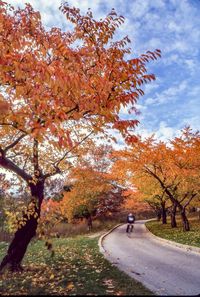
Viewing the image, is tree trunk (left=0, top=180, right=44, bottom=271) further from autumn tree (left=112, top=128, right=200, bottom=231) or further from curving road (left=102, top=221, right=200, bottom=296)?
autumn tree (left=112, top=128, right=200, bottom=231)

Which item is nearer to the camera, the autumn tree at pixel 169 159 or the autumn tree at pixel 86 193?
the autumn tree at pixel 169 159

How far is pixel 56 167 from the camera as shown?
42.2 feet

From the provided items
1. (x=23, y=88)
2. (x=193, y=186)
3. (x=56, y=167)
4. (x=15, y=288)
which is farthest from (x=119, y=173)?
(x=23, y=88)

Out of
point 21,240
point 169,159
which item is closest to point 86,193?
point 169,159

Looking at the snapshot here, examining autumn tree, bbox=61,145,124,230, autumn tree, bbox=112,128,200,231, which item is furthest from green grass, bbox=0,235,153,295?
autumn tree, bbox=61,145,124,230

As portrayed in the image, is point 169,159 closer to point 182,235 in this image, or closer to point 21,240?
point 182,235

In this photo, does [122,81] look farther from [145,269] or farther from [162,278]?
[145,269]

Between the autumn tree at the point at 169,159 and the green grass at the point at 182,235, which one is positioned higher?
the autumn tree at the point at 169,159

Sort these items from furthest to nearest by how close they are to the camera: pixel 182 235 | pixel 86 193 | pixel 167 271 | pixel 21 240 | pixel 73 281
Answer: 1. pixel 86 193
2. pixel 182 235
3. pixel 21 240
4. pixel 167 271
5. pixel 73 281

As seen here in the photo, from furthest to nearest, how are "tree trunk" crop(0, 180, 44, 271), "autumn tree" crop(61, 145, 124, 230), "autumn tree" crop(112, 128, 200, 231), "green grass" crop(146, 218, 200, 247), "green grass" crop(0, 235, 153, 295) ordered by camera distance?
"autumn tree" crop(61, 145, 124, 230)
"autumn tree" crop(112, 128, 200, 231)
"green grass" crop(146, 218, 200, 247)
"tree trunk" crop(0, 180, 44, 271)
"green grass" crop(0, 235, 153, 295)

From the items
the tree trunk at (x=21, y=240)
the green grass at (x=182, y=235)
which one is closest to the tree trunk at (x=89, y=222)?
the green grass at (x=182, y=235)

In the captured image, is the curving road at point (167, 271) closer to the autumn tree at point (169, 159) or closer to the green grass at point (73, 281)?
the green grass at point (73, 281)

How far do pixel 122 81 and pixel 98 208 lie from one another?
36870 millimetres

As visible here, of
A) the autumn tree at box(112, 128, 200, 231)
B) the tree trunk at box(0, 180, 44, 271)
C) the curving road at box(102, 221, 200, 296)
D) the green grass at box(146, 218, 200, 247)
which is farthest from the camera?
the autumn tree at box(112, 128, 200, 231)
